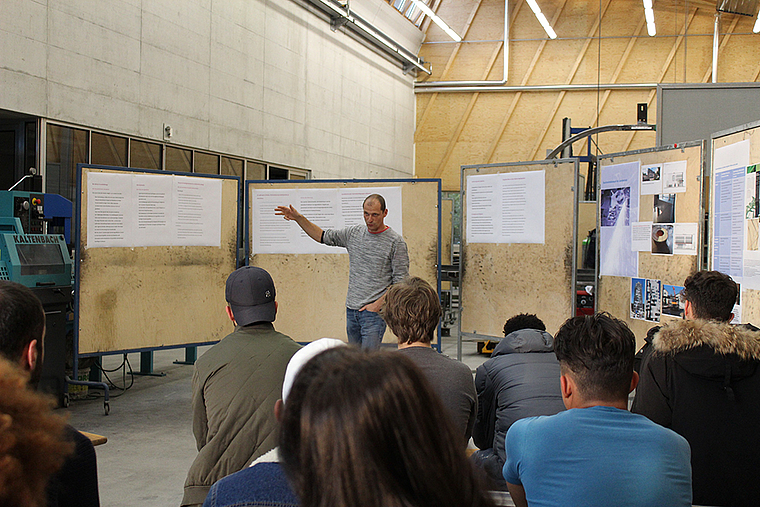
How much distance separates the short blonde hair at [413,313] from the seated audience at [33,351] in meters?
1.26

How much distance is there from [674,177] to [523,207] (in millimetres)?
1276

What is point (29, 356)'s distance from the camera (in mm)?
1608

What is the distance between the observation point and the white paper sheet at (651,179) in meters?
4.39

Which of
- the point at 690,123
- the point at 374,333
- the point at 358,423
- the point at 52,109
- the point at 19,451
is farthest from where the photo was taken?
the point at 52,109

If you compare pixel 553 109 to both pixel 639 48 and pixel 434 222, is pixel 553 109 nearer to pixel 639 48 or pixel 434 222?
pixel 639 48

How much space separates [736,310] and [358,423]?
3.49 m

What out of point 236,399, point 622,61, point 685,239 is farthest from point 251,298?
point 622,61

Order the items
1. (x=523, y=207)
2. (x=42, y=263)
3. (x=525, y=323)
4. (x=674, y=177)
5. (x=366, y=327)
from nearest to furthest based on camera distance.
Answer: (x=525, y=323)
(x=674, y=177)
(x=366, y=327)
(x=42, y=263)
(x=523, y=207)

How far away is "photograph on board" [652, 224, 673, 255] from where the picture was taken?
14.1 feet

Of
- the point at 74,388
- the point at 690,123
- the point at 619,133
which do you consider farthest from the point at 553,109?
the point at 74,388

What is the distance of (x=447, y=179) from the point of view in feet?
50.1

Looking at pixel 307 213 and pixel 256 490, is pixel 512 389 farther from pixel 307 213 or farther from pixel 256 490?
pixel 307 213

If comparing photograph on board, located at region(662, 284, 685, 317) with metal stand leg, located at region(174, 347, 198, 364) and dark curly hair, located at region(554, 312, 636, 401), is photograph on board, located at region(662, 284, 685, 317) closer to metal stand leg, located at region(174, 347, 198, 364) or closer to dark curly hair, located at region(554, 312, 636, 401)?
dark curly hair, located at region(554, 312, 636, 401)

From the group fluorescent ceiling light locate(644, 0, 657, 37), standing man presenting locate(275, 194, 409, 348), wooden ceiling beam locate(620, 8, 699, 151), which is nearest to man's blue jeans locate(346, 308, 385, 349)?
standing man presenting locate(275, 194, 409, 348)
